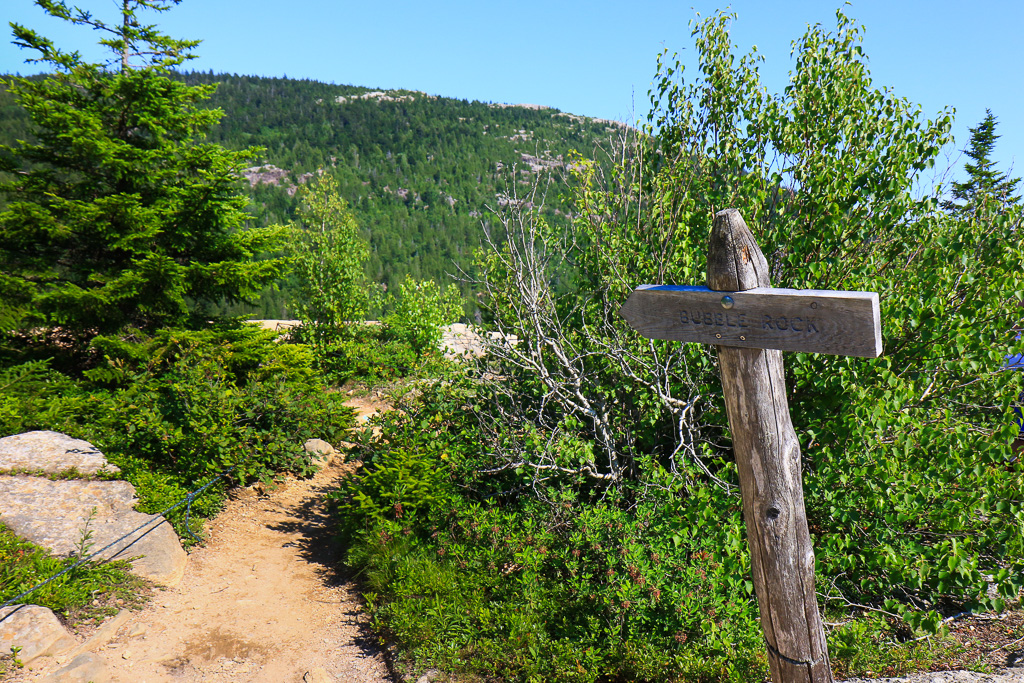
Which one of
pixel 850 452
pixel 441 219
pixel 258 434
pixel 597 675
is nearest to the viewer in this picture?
Answer: pixel 597 675

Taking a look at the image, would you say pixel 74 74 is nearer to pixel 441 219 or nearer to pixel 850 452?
pixel 850 452

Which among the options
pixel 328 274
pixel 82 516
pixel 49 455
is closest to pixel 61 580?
pixel 82 516

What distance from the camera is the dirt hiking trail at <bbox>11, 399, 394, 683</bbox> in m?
4.68

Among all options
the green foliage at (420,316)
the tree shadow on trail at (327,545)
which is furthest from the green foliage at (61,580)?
the green foliage at (420,316)

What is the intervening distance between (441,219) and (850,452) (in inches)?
3002

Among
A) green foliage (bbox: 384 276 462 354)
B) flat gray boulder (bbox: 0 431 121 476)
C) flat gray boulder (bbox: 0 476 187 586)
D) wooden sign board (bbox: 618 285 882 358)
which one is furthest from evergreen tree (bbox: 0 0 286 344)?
wooden sign board (bbox: 618 285 882 358)

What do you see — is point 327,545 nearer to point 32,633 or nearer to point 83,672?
point 83,672

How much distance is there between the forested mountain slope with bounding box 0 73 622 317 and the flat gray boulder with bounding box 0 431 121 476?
169 feet

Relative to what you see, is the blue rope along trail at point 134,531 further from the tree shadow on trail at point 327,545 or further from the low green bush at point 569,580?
the low green bush at point 569,580

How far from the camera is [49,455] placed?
680cm

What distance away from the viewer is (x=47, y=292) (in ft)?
26.6

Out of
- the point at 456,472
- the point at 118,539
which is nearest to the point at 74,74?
the point at 118,539

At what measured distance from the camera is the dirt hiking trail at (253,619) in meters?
4.68

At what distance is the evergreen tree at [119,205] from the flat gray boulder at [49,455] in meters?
2.04
